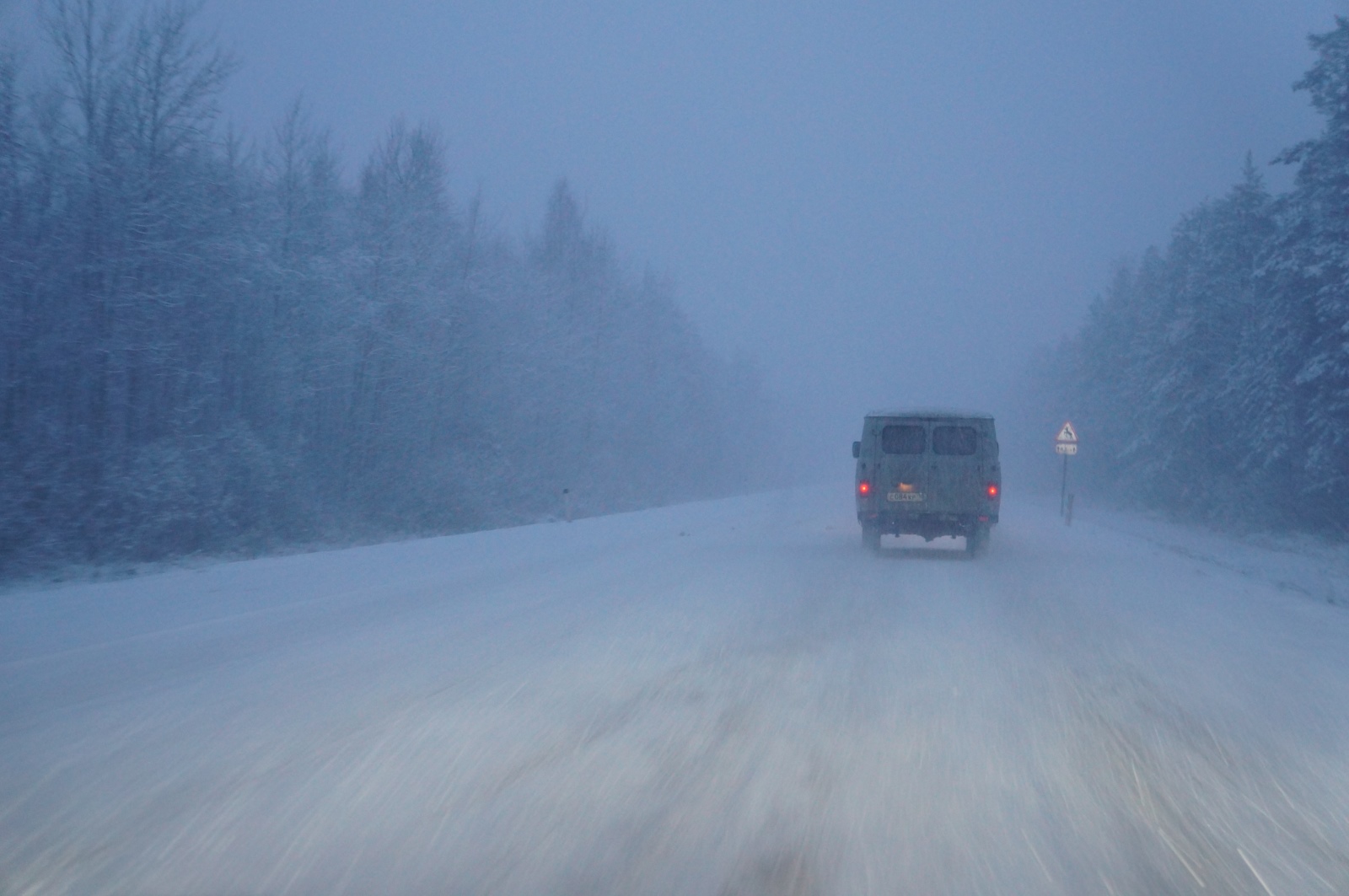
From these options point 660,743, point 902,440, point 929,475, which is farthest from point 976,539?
point 660,743

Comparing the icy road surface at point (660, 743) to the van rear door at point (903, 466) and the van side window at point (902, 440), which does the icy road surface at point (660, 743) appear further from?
the van side window at point (902, 440)

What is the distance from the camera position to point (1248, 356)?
108 ft

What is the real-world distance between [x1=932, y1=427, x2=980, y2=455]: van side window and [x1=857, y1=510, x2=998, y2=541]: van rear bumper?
1.23m

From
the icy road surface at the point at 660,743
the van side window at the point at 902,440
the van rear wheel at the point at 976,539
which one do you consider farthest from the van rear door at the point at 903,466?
the icy road surface at the point at 660,743

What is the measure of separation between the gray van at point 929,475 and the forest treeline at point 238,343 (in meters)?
12.7

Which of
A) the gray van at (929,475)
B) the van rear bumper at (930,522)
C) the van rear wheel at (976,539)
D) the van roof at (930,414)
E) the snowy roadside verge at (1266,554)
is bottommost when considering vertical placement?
the snowy roadside verge at (1266,554)

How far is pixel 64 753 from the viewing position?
5.49m

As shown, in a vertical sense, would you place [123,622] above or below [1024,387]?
below

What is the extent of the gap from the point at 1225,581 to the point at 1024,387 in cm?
9958

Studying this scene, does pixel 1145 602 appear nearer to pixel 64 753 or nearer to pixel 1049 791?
pixel 1049 791

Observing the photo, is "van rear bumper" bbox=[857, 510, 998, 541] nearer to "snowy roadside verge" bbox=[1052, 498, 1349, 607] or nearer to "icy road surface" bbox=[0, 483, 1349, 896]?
"snowy roadside verge" bbox=[1052, 498, 1349, 607]

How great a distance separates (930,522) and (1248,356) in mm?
22021

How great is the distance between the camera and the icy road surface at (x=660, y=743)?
4.10 meters

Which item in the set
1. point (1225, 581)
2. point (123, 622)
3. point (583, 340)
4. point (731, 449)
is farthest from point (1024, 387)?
point (123, 622)
